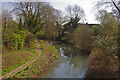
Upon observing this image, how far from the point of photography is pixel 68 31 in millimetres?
21609

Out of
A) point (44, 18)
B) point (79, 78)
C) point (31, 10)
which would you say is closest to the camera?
point (79, 78)

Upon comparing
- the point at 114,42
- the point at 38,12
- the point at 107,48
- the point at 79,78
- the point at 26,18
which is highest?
the point at 38,12

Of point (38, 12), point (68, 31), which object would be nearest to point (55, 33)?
point (68, 31)

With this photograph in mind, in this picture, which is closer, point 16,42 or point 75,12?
point 16,42

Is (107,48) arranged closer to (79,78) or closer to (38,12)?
(79,78)

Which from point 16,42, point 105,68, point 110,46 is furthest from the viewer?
point 16,42

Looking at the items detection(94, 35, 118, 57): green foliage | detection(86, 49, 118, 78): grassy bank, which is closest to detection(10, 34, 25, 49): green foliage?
detection(86, 49, 118, 78): grassy bank

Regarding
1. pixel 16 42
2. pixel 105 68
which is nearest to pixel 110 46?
pixel 105 68

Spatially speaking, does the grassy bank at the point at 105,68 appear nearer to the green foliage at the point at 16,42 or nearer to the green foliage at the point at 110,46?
the green foliage at the point at 110,46

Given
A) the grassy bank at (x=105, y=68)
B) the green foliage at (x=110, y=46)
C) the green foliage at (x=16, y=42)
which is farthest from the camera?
Result: the green foliage at (x=16, y=42)

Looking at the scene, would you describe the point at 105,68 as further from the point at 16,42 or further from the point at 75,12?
the point at 75,12

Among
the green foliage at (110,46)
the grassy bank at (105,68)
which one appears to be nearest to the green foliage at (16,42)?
the grassy bank at (105,68)

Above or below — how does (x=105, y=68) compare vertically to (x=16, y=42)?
below

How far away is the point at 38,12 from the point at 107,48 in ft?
40.5
